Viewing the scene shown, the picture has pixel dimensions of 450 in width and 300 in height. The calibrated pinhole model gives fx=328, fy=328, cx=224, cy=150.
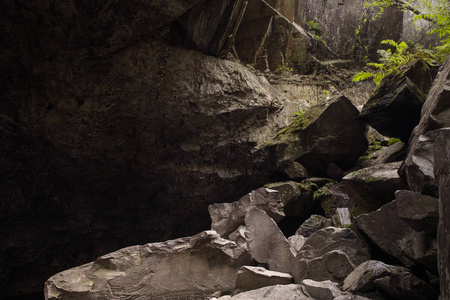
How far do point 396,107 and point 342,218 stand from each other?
1636mm

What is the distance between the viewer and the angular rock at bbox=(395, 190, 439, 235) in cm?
229

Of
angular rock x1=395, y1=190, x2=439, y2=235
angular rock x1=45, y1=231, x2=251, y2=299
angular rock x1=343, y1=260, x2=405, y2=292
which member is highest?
angular rock x1=395, y1=190, x2=439, y2=235

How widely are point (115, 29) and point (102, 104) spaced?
1407mm

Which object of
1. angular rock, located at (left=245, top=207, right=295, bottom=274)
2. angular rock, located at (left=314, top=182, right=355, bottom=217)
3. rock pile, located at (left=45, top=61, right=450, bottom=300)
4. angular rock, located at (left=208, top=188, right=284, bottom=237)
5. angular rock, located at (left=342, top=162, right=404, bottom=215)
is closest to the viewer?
rock pile, located at (left=45, top=61, right=450, bottom=300)

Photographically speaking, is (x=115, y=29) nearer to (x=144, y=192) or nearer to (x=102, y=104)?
(x=102, y=104)

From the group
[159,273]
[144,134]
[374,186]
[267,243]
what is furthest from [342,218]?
[144,134]

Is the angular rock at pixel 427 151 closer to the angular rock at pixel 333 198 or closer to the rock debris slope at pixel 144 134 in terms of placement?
the rock debris slope at pixel 144 134

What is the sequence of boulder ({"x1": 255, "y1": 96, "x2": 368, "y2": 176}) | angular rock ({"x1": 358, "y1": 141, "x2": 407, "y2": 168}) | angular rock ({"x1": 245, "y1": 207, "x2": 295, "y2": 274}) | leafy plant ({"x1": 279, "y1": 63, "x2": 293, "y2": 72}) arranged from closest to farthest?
angular rock ({"x1": 245, "y1": 207, "x2": 295, "y2": 274}), angular rock ({"x1": 358, "y1": 141, "x2": 407, "y2": 168}), boulder ({"x1": 255, "y1": 96, "x2": 368, "y2": 176}), leafy plant ({"x1": 279, "y1": 63, "x2": 293, "y2": 72})

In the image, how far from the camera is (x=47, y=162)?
6453 mm

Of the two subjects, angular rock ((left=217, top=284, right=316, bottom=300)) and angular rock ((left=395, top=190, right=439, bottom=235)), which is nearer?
angular rock ((left=395, top=190, right=439, bottom=235))

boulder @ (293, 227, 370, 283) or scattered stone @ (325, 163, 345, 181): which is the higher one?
scattered stone @ (325, 163, 345, 181)

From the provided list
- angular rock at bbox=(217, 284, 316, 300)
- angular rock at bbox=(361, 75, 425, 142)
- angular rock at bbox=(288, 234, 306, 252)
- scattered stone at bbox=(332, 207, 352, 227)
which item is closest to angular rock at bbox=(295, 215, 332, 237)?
scattered stone at bbox=(332, 207, 352, 227)

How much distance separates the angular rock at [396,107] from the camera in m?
4.22

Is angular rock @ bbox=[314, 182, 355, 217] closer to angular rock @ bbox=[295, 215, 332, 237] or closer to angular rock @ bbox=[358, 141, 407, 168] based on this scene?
angular rock @ bbox=[295, 215, 332, 237]
